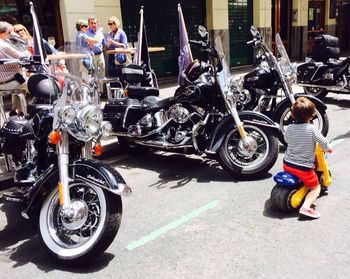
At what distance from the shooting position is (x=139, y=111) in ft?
18.4

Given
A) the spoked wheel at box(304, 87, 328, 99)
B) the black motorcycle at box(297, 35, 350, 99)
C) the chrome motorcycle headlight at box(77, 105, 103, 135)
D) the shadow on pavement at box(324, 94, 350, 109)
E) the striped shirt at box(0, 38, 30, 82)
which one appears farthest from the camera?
the spoked wheel at box(304, 87, 328, 99)

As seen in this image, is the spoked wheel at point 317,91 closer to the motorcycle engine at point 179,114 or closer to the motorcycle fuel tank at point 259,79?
the motorcycle fuel tank at point 259,79

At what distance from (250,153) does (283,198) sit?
1.04 metres

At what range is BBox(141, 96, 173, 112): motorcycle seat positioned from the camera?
17.6 ft

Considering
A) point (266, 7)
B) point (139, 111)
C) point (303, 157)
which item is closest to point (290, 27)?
point (266, 7)

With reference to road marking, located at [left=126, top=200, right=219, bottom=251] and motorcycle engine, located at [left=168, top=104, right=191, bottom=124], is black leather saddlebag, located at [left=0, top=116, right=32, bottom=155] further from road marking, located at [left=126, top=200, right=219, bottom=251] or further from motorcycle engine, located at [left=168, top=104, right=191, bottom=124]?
motorcycle engine, located at [left=168, top=104, right=191, bottom=124]

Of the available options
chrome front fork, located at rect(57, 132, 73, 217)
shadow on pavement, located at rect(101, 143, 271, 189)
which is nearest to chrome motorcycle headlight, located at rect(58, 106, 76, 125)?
chrome front fork, located at rect(57, 132, 73, 217)

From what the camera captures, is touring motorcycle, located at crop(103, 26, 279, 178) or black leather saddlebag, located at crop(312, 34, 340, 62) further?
black leather saddlebag, located at crop(312, 34, 340, 62)

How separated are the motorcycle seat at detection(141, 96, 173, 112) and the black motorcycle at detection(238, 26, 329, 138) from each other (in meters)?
1.20

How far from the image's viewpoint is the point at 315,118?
5891 millimetres

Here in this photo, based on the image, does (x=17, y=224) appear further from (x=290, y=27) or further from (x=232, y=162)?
(x=290, y=27)

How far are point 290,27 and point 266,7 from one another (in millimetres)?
2442

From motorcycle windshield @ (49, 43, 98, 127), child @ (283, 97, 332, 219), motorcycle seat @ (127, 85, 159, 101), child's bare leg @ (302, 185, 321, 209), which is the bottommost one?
child's bare leg @ (302, 185, 321, 209)

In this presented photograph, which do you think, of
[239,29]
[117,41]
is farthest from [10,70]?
[239,29]
